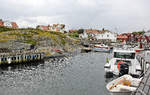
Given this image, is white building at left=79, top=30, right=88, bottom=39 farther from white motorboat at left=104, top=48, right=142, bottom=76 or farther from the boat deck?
the boat deck

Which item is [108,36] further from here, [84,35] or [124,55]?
[124,55]

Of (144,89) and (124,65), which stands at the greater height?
(144,89)

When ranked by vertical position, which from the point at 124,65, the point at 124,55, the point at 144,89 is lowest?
the point at 124,65

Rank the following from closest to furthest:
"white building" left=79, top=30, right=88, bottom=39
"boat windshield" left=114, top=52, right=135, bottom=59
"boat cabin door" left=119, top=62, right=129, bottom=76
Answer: "boat cabin door" left=119, top=62, right=129, bottom=76 → "boat windshield" left=114, top=52, right=135, bottom=59 → "white building" left=79, top=30, right=88, bottom=39

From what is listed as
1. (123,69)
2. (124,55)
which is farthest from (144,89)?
(124,55)

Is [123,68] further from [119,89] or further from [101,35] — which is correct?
[101,35]

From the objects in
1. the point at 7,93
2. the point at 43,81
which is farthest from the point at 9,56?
the point at 7,93

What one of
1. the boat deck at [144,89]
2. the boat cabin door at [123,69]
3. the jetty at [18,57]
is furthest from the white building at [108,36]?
the boat deck at [144,89]

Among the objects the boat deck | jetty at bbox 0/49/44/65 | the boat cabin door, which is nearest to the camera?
the boat deck

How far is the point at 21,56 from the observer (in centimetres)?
5331

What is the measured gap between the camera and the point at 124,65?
3028cm

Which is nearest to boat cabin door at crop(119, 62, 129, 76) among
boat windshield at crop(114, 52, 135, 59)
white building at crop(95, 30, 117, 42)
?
boat windshield at crop(114, 52, 135, 59)

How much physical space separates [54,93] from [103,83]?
9.66 meters

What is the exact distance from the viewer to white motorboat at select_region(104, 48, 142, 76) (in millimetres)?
30141
